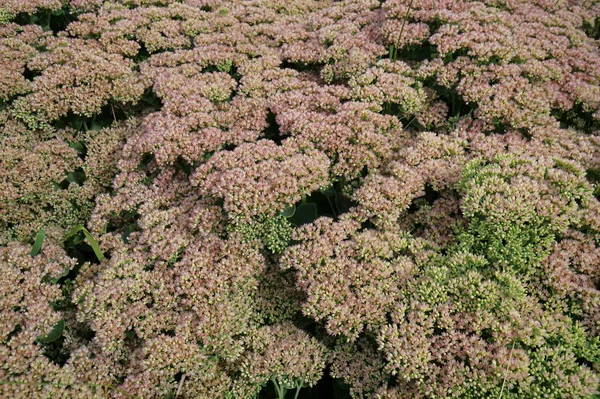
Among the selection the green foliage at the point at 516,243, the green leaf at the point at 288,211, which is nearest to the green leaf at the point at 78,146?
the green leaf at the point at 288,211

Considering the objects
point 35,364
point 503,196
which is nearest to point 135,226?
point 35,364

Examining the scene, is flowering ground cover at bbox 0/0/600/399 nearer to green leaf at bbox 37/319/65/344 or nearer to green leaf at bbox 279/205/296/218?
green leaf at bbox 37/319/65/344

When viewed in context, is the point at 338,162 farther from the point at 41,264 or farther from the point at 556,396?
the point at 41,264

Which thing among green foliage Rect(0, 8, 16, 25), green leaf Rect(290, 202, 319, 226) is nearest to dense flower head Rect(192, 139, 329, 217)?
green leaf Rect(290, 202, 319, 226)

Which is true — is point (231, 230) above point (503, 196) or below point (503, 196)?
below

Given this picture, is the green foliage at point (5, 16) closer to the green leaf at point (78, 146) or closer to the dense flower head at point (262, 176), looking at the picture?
the green leaf at point (78, 146)

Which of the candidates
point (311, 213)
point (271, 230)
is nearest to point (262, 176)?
point (271, 230)
